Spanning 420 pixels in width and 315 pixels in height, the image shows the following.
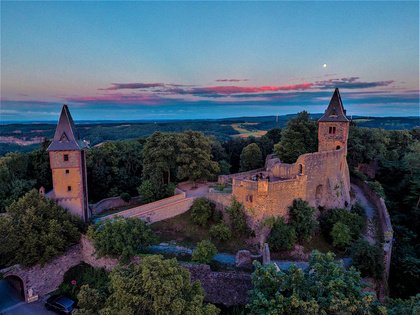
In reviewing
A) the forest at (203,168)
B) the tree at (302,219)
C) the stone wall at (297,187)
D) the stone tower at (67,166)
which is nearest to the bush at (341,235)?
the tree at (302,219)

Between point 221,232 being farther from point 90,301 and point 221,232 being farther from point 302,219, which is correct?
point 90,301

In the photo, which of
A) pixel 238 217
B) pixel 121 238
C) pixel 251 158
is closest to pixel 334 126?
pixel 238 217

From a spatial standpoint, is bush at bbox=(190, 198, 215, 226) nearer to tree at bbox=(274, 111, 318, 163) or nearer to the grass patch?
the grass patch

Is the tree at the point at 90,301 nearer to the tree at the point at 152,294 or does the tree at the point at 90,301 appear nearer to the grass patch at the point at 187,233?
the tree at the point at 152,294

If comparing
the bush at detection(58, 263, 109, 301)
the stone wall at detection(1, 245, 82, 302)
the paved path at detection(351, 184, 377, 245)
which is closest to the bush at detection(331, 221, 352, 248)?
the paved path at detection(351, 184, 377, 245)

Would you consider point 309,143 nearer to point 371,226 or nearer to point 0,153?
point 371,226

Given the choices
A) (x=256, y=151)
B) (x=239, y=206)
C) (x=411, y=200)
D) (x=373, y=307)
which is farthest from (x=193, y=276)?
(x=411, y=200)
